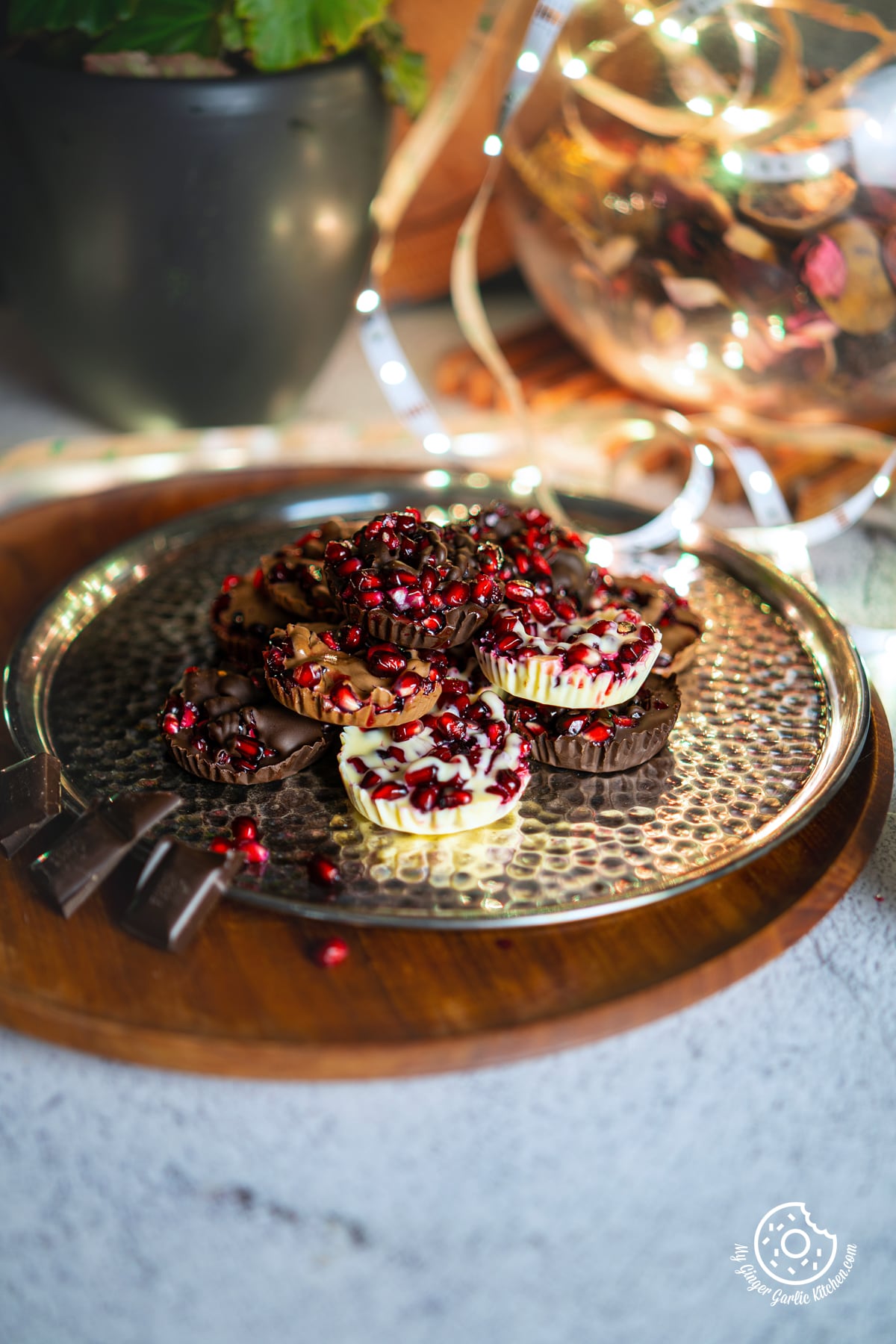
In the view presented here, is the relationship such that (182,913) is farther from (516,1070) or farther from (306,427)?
(306,427)

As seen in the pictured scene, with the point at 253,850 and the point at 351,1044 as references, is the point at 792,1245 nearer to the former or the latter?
the point at 351,1044

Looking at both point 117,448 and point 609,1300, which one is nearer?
point 609,1300

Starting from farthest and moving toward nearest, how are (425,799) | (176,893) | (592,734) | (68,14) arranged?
(68,14)
(592,734)
(425,799)
(176,893)

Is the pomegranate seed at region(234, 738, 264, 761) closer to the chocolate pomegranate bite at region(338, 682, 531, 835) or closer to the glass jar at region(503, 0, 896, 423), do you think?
the chocolate pomegranate bite at region(338, 682, 531, 835)

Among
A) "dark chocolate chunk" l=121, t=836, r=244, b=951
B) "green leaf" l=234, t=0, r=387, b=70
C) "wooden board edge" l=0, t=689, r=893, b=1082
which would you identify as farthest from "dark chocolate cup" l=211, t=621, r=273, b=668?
"green leaf" l=234, t=0, r=387, b=70

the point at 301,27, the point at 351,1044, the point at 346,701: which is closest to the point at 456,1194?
the point at 351,1044

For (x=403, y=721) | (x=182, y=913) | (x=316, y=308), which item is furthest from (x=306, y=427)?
(x=182, y=913)
